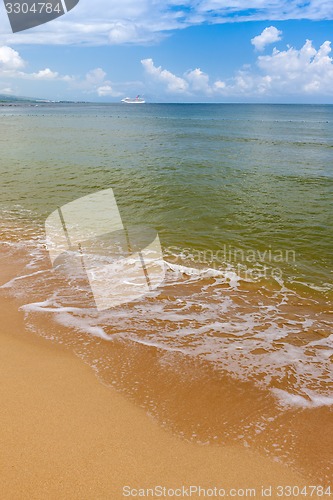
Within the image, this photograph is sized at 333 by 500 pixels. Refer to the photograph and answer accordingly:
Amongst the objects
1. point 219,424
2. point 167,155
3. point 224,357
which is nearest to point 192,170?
Answer: point 167,155

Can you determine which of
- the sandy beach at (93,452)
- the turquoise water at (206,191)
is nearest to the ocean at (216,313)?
the turquoise water at (206,191)

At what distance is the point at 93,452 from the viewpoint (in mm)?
3838

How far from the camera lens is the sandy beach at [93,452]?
3.54 metres

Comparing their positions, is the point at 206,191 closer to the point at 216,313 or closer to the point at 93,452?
the point at 216,313

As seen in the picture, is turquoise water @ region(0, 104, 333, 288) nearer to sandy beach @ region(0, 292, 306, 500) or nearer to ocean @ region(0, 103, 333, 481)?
ocean @ region(0, 103, 333, 481)

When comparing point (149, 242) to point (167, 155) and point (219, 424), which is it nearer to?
point (219, 424)

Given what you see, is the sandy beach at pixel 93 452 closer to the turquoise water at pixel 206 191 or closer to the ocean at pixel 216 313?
the ocean at pixel 216 313

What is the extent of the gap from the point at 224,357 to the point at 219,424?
1.44 metres

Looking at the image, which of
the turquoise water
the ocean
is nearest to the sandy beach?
the ocean

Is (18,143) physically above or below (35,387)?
above

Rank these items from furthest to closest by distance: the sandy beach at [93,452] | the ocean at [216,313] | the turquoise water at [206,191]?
the turquoise water at [206,191] → the ocean at [216,313] → the sandy beach at [93,452]

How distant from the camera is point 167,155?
2941 cm

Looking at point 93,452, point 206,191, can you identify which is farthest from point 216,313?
point 206,191

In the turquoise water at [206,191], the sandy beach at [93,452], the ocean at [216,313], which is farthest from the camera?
the turquoise water at [206,191]
